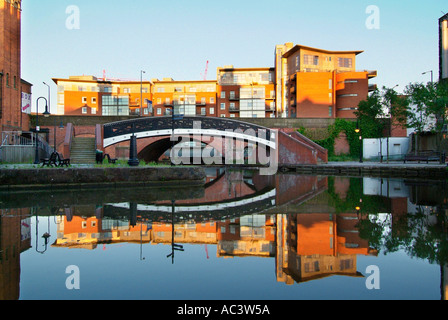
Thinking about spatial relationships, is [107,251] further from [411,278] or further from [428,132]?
[428,132]

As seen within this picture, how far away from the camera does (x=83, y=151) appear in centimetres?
2461

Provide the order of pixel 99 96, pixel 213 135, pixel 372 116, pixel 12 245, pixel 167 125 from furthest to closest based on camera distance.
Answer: pixel 99 96 → pixel 372 116 → pixel 213 135 → pixel 167 125 → pixel 12 245

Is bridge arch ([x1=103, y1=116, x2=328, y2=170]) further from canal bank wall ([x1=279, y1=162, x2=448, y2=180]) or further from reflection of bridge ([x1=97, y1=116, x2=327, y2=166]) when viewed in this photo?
canal bank wall ([x1=279, y1=162, x2=448, y2=180])

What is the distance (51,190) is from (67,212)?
6.03 m

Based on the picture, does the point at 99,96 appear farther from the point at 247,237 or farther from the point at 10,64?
the point at 247,237

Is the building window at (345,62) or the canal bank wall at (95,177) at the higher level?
the building window at (345,62)

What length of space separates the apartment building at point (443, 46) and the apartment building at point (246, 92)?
29685 mm

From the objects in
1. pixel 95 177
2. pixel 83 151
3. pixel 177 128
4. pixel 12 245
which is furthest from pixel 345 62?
pixel 12 245

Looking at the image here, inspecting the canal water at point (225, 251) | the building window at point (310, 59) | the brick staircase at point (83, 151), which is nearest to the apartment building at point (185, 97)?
the building window at point (310, 59)

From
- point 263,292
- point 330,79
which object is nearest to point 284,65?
point 330,79

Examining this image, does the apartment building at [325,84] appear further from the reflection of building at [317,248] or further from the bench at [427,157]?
the reflection of building at [317,248]

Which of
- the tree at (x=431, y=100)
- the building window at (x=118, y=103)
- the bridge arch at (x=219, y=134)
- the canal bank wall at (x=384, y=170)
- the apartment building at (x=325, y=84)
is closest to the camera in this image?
the canal bank wall at (x=384, y=170)

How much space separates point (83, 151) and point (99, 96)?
179 ft

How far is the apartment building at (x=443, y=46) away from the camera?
152 feet
